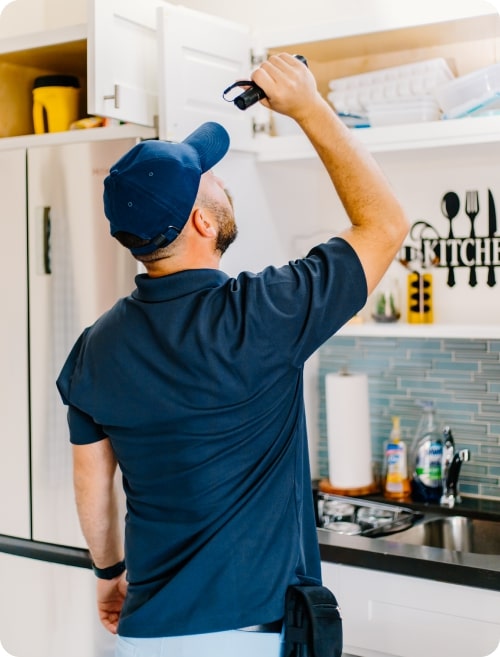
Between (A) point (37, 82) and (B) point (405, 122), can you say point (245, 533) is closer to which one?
(B) point (405, 122)

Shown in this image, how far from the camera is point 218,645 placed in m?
1.47

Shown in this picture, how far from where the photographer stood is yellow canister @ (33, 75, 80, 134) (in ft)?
8.82

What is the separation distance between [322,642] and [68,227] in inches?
54.4

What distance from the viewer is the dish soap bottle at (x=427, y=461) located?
2629 millimetres

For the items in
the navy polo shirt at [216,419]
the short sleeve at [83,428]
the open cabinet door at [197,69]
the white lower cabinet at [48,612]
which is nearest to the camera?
the navy polo shirt at [216,419]

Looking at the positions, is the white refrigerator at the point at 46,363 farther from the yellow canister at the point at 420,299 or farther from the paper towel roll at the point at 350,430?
the yellow canister at the point at 420,299

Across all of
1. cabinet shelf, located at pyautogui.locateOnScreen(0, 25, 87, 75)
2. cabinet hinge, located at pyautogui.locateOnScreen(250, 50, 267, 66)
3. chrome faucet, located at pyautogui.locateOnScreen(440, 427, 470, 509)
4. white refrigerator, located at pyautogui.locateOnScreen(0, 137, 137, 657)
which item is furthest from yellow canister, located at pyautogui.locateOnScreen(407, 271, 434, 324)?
cabinet shelf, located at pyautogui.locateOnScreen(0, 25, 87, 75)

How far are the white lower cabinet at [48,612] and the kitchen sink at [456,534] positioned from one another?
868 millimetres

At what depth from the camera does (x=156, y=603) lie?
1.49 metres

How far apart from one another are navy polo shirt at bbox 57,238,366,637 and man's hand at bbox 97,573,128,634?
33cm

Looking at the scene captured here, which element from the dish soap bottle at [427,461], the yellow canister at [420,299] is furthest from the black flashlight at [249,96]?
the dish soap bottle at [427,461]

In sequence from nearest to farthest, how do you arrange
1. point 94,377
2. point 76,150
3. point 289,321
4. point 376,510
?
point 289,321, point 94,377, point 76,150, point 376,510

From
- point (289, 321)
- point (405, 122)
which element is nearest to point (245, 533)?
point (289, 321)

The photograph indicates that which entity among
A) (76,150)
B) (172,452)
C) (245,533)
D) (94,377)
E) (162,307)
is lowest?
(245,533)
